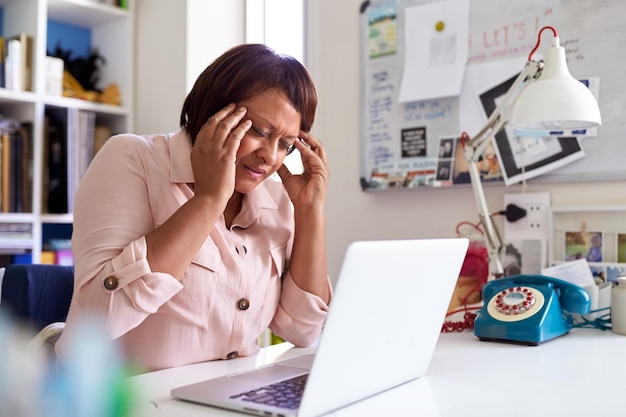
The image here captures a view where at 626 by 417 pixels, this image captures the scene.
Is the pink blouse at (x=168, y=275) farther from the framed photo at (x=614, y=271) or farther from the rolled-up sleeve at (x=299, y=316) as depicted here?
the framed photo at (x=614, y=271)

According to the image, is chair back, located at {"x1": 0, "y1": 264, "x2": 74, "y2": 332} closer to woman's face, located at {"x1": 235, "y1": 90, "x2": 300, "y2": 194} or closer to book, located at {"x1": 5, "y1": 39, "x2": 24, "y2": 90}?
woman's face, located at {"x1": 235, "y1": 90, "x2": 300, "y2": 194}

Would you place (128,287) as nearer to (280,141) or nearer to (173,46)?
(280,141)

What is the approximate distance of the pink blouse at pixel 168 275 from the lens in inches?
39.1

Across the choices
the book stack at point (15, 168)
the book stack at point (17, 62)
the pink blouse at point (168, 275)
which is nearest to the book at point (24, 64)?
the book stack at point (17, 62)

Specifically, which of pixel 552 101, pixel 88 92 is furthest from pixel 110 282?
pixel 88 92

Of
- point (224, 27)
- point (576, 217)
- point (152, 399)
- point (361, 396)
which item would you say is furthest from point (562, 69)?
point (224, 27)

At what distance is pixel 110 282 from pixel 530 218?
3.93 feet

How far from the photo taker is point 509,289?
1466 millimetres

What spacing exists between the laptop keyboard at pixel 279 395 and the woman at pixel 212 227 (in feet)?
0.92

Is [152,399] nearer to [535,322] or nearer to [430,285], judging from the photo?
[430,285]

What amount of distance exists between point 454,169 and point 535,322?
27.6 inches

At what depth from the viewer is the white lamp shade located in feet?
4.60

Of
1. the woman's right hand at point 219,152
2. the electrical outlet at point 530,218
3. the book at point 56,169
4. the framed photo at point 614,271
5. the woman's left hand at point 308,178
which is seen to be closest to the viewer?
the woman's right hand at point 219,152

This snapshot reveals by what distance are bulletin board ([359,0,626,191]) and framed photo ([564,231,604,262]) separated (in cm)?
14
